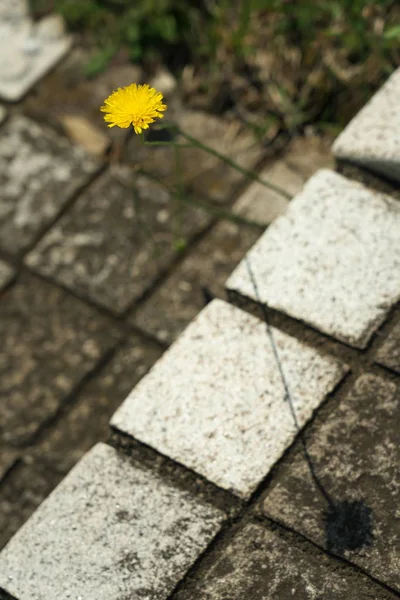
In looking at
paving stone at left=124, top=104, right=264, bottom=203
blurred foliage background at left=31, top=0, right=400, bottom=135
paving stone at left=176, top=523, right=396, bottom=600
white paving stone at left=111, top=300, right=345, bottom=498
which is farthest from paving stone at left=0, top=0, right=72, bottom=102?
paving stone at left=176, top=523, right=396, bottom=600

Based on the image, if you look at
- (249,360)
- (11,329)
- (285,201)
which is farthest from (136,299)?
(249,360)

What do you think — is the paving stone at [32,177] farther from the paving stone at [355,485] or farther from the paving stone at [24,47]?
the paving stone at [355,485]

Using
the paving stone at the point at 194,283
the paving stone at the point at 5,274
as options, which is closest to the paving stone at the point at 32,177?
the paving stone at the point at 5,274

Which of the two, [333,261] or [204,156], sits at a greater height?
[204,156]

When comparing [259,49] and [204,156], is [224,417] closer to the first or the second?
[204,156]

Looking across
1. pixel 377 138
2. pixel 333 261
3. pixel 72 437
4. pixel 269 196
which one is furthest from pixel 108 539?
pixel 269 196

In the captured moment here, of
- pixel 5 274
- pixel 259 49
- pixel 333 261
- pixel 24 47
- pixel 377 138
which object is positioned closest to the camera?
pixel 333 261

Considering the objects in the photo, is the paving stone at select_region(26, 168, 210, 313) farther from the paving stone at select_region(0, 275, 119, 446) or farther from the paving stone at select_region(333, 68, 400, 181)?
the paving stone at select_region(333, 68, 400, 181)

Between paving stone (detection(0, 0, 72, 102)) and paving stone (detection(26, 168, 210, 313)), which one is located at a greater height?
paving stone (detection(0, 0, 72, 102))
